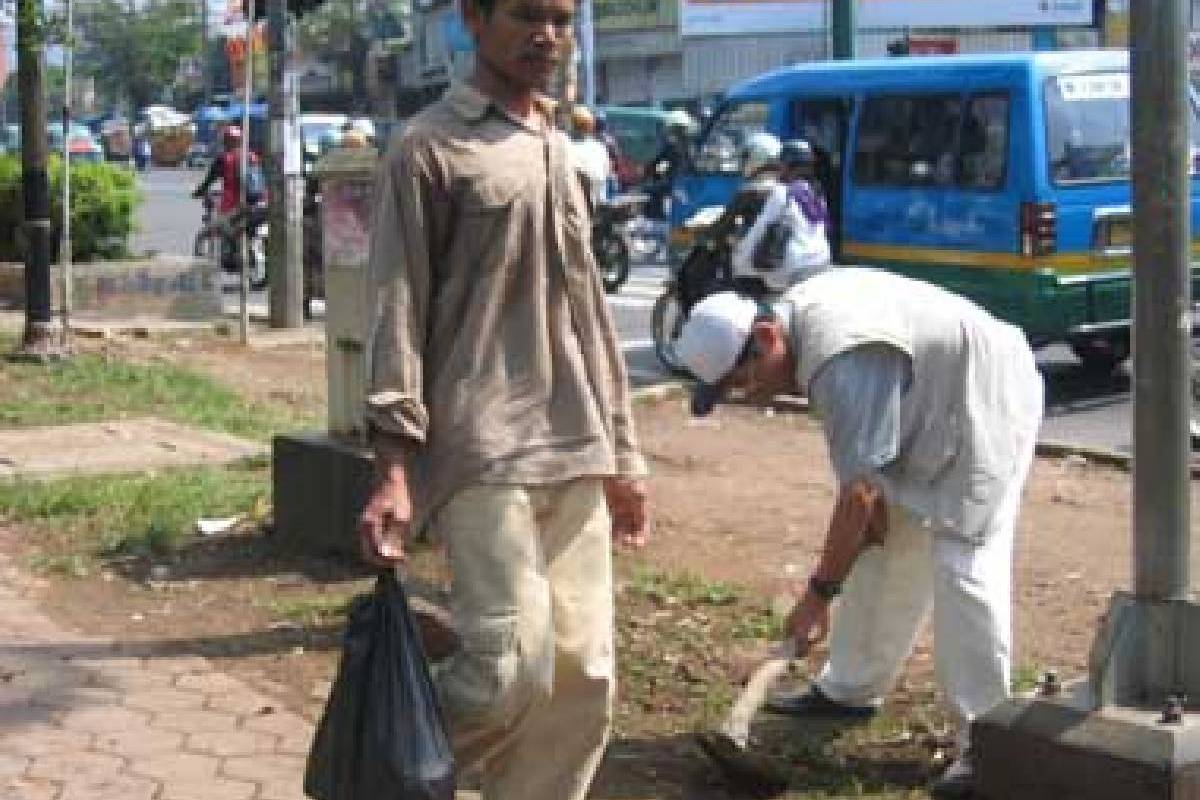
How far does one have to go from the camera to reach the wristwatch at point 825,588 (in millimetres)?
4637

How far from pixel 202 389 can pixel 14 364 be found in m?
1.50

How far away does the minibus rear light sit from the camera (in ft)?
37.9

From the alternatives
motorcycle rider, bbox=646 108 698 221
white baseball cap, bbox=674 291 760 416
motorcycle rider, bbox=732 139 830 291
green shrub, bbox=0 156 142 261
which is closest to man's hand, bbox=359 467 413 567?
white baseball cap, bbox=674 291 760 416

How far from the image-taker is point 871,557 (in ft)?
17.0

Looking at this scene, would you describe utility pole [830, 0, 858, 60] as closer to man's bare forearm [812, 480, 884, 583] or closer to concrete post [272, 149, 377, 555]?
concrete post [272, 149, 377, 555]

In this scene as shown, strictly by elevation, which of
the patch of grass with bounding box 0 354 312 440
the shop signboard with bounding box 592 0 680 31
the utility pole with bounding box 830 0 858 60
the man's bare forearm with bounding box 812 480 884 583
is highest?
the shop signboard with bounding box 592 0 680 31

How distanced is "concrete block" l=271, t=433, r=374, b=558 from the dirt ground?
9 cm

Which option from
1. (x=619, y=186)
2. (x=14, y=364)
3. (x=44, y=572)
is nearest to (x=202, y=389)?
(x=14, y=364)

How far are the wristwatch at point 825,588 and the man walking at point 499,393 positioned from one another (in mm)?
887

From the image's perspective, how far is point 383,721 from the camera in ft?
11.5

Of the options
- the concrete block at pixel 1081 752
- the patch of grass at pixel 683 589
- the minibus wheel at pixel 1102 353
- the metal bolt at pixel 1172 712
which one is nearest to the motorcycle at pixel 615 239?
the minibus wheel at pixel 1102 353

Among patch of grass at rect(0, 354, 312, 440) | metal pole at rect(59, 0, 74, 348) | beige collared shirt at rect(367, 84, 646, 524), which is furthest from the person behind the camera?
metal pole at rect(59, 0, 74, 348)

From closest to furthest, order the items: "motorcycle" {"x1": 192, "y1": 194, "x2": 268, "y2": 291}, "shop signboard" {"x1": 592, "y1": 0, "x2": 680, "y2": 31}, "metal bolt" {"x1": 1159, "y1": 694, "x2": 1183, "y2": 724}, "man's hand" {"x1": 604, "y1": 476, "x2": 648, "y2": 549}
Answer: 1. "man's hand" {"x1": 604, "y1": 476, "x2": 648, "y2": 549}
2. "metal bolt" {"x1": 1159, "y1": 694, "x2": 1183, "y2": 724}
3. "motorcycle" {"x1": 192, "y1": 194, "x2": 268, "y2": 291}
4. "shop signboard" {"x1": 592, "y1": 0, "x2": 680, "y2": 31}

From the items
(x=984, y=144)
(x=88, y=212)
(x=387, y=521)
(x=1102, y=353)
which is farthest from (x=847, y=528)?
(x=88, y=212)
